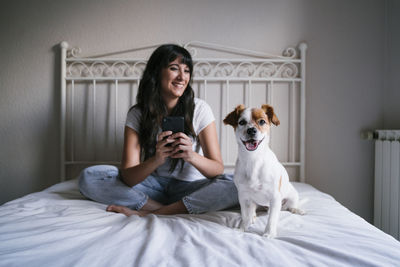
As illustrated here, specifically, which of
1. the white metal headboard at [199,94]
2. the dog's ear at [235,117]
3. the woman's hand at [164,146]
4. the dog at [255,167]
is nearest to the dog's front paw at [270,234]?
the dog at [255,167]

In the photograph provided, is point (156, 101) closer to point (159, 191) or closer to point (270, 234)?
point (159, 191)

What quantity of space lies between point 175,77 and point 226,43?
72 centimetres

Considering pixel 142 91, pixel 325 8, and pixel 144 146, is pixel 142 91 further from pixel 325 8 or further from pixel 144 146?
pixel 325 8

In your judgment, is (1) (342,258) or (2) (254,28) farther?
(2) (254,28)

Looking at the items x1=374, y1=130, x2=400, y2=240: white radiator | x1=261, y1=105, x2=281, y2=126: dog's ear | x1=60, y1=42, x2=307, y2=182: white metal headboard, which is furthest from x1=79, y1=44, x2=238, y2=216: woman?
x1=374, y1=130, x2=400, y2=240: white radiator

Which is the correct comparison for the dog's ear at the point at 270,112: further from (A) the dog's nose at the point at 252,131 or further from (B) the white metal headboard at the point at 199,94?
(B) the white metal headboard at the point at 199,94

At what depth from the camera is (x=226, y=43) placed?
1.74 meters

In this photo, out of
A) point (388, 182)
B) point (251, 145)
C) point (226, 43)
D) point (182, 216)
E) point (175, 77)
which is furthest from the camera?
point (226, 43)

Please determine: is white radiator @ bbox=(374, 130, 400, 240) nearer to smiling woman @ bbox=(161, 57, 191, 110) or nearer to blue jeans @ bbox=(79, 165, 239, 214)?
blue jeans @ bbox=(79, 165, 239, 214)

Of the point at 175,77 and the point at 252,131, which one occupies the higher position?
the point at 175,77

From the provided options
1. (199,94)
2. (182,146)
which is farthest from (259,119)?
(199,94)

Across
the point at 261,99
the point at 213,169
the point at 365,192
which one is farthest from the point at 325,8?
the point at 213,169

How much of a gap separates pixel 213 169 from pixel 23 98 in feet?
5.17

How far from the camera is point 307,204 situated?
3.71 feet
